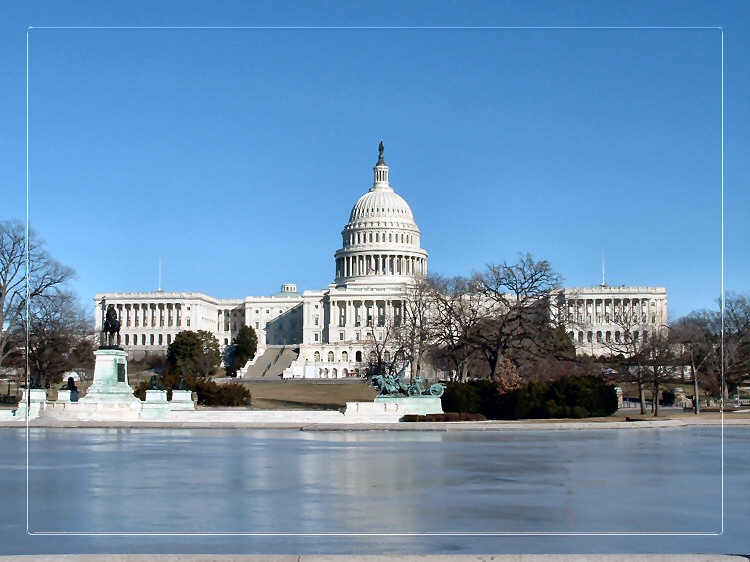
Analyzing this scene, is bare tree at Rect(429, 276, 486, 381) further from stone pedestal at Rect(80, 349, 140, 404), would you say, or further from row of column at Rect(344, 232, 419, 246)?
row of column at Rect(344, 232, 419, 246)

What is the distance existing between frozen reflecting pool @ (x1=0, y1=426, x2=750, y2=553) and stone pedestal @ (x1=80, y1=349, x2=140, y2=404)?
18.6m

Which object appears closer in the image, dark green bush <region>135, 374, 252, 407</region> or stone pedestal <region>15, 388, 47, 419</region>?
stone pedestal <region>15, 388, 47, 419</region>

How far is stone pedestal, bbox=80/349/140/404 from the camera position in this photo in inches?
1925

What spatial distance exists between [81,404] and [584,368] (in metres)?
34.9

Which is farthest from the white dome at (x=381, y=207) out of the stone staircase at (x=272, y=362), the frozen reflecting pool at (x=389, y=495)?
the frozen reflecting pool at (x=389, y=495)

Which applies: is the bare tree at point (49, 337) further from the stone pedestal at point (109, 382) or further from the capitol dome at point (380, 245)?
the capitol dome at point (380, 245)

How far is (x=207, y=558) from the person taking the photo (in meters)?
11.2

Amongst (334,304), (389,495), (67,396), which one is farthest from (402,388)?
(334,304)

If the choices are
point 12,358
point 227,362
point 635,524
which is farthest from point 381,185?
point 635,524

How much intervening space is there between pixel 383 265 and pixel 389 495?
513ft

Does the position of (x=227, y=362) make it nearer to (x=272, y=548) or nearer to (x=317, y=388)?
(x=317, y=388)

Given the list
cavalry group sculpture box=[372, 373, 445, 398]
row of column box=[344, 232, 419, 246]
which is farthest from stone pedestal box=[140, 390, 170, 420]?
row of column box=[344, 232, 419, 246]

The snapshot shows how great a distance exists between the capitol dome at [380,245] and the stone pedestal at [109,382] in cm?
12059

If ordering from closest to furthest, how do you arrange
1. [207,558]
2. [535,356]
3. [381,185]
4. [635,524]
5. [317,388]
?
[207,558], [635,524], [535,356], [317,388], [381,185]
